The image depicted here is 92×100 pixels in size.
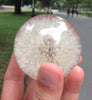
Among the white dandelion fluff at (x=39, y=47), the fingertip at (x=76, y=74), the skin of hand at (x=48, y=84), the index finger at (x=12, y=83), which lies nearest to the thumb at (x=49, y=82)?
the skin of hand at (x=48, y=84)

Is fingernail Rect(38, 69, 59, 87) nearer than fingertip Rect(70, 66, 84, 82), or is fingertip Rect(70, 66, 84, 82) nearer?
fingernail Rect(38, 69, 59, 87)

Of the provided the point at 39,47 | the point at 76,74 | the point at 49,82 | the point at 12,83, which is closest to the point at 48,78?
the point at 49,82

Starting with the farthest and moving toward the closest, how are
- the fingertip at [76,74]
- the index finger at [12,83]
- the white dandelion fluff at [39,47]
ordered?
the index finger at [12,83] → the fingertip at [76,74] → the white dandelion fluff at [39,47]

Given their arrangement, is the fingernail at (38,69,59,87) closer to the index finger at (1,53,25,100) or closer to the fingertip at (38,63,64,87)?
the fingertip at (38,63,64,87)

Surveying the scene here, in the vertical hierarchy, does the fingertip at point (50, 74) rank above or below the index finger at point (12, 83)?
above

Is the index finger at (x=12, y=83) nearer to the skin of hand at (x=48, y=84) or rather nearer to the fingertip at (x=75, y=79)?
the skin of hand at (x=48, y=84)

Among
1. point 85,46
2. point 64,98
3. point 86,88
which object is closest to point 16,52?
point 64,98

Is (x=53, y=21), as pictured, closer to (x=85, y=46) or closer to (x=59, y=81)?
(x=59, y=81)

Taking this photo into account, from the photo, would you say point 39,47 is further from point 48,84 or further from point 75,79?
point 75,79

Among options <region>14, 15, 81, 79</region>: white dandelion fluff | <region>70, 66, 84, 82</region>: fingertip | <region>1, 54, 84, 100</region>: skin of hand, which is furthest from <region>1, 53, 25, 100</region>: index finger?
<region>70, 66, 84, 82</region>: fingertip
